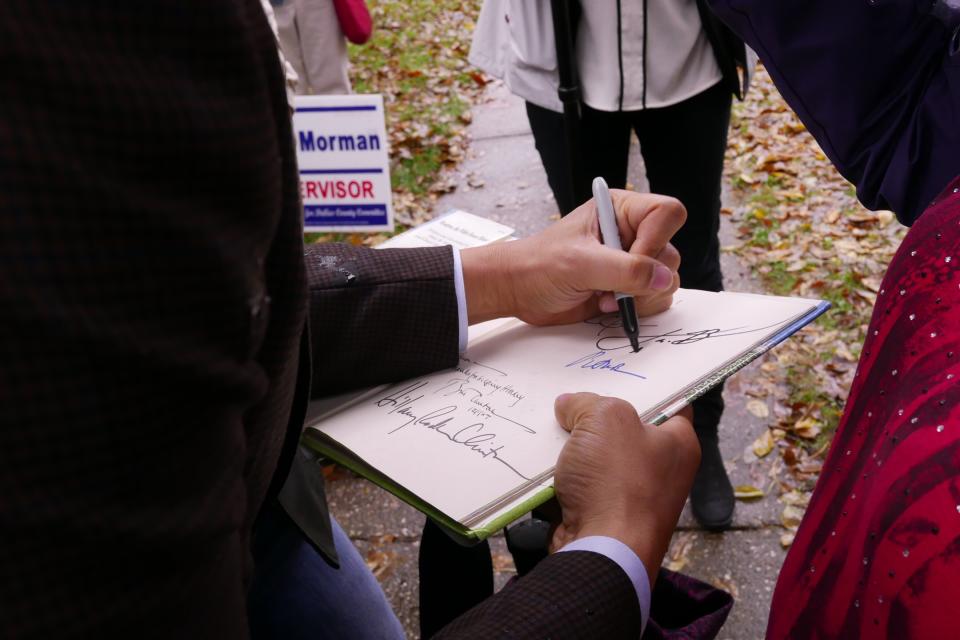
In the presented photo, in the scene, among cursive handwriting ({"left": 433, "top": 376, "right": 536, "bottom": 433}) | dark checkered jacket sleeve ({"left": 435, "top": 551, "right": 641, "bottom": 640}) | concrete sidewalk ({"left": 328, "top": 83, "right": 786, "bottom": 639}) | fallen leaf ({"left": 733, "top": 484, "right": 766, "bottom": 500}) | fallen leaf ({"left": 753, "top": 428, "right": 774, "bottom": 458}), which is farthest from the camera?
fallen leaf ({"left": 753, "top": 428, "right": 774, "bottom": 458})

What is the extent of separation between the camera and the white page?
1057 millimetres

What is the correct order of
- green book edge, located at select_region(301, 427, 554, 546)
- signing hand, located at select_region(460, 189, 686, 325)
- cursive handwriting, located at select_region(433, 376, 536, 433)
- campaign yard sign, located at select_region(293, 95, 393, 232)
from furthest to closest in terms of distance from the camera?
campaign yard sign, located at select_region(293, 95, 393, 232)
signing hand, located at select_region(460, 189, 686, 325)
cursive handwriting, located at select_region(433, 376, 536, 433)
green book edge, located at select_region(301, 427, 554, 546)

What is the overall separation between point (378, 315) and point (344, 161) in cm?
240

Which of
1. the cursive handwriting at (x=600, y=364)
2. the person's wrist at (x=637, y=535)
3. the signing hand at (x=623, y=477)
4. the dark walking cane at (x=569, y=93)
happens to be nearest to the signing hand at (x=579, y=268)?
the cursive handwriting at (x=600, y=364)

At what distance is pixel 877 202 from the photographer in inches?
44.0

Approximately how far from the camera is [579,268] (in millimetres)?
1308

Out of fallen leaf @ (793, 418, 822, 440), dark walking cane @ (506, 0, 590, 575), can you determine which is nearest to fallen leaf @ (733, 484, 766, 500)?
fallen leaf @ (793, 418, 822, 440)

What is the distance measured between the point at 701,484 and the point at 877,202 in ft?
5.71

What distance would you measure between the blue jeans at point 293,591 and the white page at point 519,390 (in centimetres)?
19

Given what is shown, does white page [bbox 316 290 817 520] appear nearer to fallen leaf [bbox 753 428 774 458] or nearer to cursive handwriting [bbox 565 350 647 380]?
cursive handwriting [bbox 565 350 647 380]

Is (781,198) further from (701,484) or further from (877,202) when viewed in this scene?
(877,202)

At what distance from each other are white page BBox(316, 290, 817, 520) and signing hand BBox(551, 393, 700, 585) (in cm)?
6

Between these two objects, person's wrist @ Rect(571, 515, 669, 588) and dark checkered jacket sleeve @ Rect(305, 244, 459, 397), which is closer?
person's wrist @ Rect(571, 515, 669, 588)
